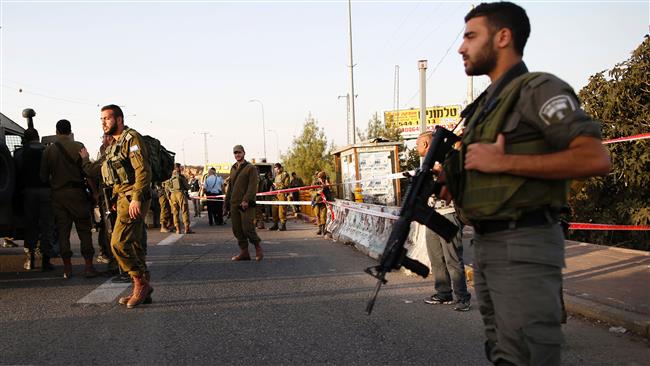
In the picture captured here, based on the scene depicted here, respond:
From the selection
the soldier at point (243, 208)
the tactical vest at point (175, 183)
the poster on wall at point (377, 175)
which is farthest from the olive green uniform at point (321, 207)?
the soldier at point (243, 208)

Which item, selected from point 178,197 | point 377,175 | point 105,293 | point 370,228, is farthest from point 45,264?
point 377,175

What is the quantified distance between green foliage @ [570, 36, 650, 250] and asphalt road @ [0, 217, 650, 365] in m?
3.78

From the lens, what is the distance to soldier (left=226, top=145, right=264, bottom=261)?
9.34 metres

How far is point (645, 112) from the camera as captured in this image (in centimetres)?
852

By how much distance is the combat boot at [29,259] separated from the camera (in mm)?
8250

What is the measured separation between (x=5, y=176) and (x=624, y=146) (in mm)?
8599

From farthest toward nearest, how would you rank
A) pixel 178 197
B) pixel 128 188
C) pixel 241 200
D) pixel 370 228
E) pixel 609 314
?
pixel 178 197
pixel 370 228
pixel 241 200
pixel 128 188
pixel 609 314

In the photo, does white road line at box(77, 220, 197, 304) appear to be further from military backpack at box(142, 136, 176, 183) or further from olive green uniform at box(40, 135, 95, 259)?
military backpack at box(142, 136, 176, 183)

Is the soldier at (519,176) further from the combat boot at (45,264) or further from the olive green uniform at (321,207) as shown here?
the olive green uniform at (321,207)

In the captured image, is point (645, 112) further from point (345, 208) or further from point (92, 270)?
point (92, 270)

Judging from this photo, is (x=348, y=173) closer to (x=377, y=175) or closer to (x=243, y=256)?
(x=377, y=175)

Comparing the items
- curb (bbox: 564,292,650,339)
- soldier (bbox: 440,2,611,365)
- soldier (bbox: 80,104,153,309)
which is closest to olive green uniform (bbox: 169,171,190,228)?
soldier (bbox: 80,104,153,309)

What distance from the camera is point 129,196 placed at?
5.94 metres

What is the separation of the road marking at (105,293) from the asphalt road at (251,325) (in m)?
0.01
